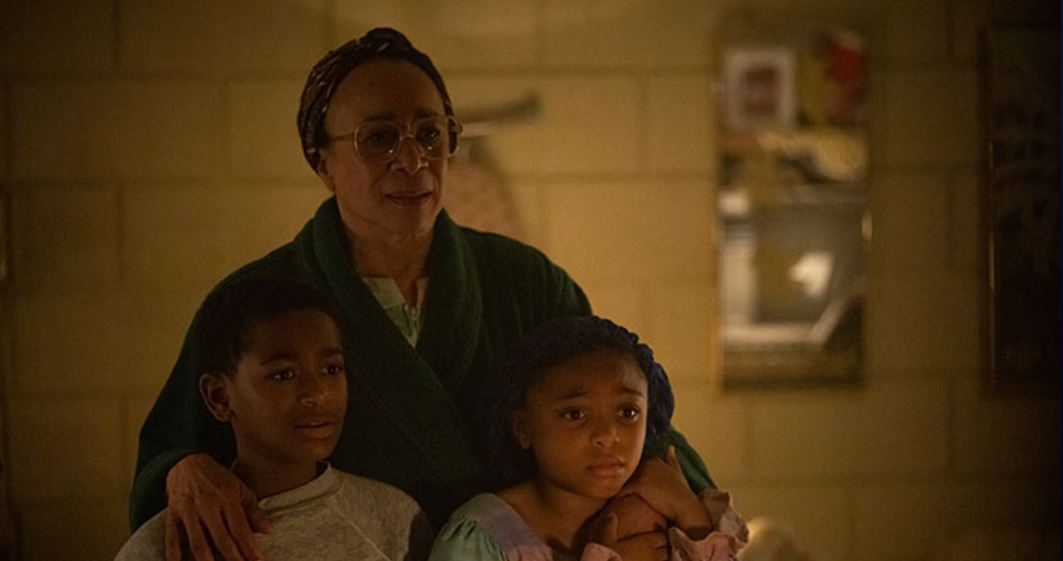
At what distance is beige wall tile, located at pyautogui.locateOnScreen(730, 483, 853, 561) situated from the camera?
1.44 meters

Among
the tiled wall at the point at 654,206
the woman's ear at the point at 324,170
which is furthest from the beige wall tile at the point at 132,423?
the woman's ear at the point at 324,170

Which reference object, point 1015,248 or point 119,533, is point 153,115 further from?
point 1015,248

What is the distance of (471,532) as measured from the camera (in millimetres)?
864

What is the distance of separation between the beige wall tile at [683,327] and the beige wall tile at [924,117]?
29cm

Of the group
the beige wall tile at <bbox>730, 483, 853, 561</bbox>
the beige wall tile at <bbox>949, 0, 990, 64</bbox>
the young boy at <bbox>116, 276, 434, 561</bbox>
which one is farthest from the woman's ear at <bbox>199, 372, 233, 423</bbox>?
the beige wall tile at <bbox>949, 0, 990, 64</bbox>

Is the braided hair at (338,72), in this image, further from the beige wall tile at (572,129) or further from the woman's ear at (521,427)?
the beige wall tile at (572,129)

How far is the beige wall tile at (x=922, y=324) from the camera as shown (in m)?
1.42

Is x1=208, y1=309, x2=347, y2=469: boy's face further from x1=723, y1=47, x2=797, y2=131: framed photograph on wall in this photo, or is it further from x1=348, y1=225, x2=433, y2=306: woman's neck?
x1=723, y1=47, x2=797, y2=131: framed photograph on wall

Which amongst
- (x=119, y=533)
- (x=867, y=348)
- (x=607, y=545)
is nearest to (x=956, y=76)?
(x=867, y=348)

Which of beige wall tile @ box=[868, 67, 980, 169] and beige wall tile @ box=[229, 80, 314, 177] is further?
beige wall tile @ box=[868, 67, 980, 169]

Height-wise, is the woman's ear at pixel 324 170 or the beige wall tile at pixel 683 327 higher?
the woman's ear at pixel 324 170

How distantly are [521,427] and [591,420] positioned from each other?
0.07m

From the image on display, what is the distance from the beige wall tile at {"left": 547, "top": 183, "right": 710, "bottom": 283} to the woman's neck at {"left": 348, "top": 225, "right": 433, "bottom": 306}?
1.59ft

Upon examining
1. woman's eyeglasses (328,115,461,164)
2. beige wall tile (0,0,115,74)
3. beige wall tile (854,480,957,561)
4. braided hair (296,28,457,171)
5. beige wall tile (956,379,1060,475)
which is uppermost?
beige wall tile (0,0,115,74)
